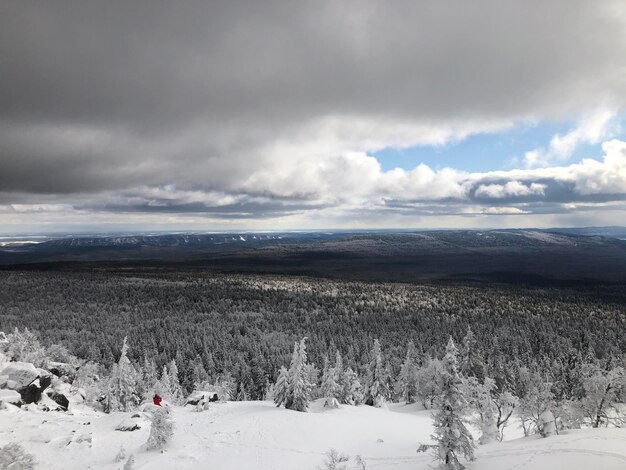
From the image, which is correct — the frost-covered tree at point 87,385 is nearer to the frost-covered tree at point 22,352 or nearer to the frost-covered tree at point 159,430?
the frost-covered tree at point 22,352

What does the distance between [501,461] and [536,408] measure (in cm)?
1646

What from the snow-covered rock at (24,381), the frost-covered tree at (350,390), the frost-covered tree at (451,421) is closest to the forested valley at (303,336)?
the frost-covered tree at (350,390)

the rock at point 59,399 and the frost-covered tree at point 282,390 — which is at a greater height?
the rock at point 59,399

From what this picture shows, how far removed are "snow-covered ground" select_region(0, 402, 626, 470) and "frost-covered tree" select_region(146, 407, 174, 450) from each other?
779 millimetres

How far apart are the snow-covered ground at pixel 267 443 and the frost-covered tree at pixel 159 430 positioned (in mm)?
779

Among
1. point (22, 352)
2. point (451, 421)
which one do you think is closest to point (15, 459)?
point (451, 421)

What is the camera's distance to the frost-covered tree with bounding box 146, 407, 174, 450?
31953mm

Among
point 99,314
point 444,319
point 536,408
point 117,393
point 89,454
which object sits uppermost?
point 89,454

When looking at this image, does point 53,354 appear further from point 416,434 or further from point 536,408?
point 536,408

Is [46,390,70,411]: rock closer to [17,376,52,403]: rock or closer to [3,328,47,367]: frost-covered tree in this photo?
[17,376,52,403]: rock

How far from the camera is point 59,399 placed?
4459 centimetres

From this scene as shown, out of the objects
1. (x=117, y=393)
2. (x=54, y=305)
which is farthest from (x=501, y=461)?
(x=54, y=305)

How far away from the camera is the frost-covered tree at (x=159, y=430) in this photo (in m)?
32.0

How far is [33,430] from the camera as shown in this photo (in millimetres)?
32406
